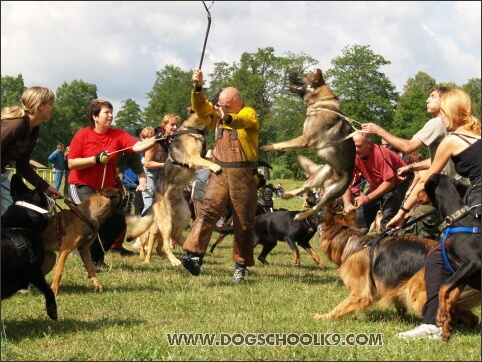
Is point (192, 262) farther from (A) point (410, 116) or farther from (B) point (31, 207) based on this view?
(A) point (410, 116)

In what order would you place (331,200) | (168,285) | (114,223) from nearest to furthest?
1. (331,200)
2. (168,285)
3. (114,223)

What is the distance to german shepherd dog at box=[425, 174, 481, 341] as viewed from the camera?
4.20m

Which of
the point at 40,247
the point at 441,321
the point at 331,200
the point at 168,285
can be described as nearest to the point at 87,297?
the point at 168,285

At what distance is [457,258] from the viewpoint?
436cm

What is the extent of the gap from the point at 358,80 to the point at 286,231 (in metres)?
5.13

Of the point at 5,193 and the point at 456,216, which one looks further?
the point at 5,193

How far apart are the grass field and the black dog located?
1.98 m

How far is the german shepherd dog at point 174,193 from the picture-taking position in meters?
8.88

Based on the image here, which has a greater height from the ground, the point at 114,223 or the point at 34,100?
the point at 34,100

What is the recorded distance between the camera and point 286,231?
10.6 meters

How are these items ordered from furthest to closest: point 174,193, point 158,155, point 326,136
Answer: point 158,155 → point 174,193 → point 326,136

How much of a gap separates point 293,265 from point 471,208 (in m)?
6.34

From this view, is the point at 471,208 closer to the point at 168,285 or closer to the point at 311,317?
the point at 311,317

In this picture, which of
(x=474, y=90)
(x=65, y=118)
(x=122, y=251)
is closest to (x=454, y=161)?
(x=122, y=251)
